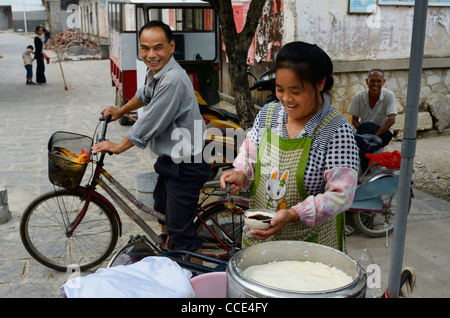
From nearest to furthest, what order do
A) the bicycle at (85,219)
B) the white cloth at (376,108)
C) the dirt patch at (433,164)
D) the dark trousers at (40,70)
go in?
the bicycle at (85,219)
the white cloth at (376,108)
the dirt patch at (433,164)
the dark trousers at (40,70)

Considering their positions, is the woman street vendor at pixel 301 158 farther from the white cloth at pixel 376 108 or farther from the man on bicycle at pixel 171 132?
the white cloth at pixel 376 108

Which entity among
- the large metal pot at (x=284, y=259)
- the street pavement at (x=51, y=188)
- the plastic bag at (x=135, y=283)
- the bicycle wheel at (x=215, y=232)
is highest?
the plastic bag at (x=135, y=283)

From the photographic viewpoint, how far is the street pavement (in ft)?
13.4

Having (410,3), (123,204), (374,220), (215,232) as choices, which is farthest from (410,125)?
(410,3)

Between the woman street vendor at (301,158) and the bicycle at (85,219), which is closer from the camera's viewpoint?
the woman street vendor at (301,158)

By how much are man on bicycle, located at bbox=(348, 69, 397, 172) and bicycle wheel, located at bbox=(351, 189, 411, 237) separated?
2.25ft

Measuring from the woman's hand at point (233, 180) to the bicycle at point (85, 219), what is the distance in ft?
4.86

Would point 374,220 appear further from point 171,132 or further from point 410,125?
point 410,125

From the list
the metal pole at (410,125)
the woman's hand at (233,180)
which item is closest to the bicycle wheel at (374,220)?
the metal pole at (410,125)

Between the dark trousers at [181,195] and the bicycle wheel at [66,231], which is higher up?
the dark trousers at [181,195]

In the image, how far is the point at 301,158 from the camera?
6.70ft

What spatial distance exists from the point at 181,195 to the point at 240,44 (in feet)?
8.56

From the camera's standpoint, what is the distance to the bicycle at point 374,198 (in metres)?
4.62
